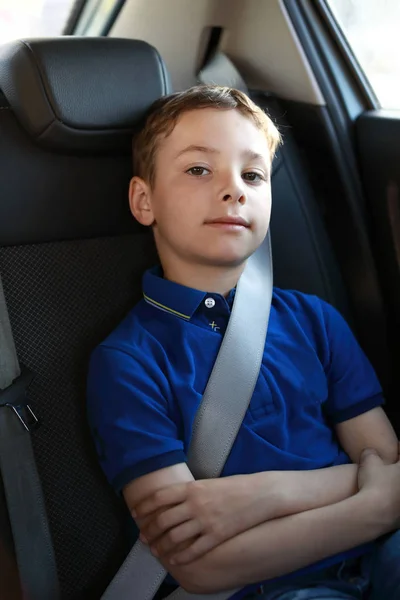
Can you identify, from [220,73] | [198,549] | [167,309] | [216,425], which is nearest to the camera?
[198,549]

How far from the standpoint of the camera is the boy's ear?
60.3 inches

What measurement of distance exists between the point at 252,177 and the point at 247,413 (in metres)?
0.47

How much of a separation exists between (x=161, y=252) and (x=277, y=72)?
0.68m

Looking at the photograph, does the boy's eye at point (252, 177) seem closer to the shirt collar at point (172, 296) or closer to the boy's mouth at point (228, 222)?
the boy's mouth at point (228, 222)

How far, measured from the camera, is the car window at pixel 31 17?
2.00 metres

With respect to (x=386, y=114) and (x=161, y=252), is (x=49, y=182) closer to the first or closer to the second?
(x=161, y=252)

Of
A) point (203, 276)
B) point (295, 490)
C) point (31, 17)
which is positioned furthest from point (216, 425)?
point (31, 17)

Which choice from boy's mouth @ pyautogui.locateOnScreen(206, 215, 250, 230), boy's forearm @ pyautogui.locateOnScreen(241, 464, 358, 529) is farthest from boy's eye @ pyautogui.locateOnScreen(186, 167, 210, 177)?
boy's forearm @ pyautogui.locateOnScreen(241, 464, 358, 529)

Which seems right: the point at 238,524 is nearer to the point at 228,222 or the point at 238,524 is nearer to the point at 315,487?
the point at 315,487

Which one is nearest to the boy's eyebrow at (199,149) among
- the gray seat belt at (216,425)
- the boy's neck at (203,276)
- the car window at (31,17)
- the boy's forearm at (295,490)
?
the boy's neck at (203,276)

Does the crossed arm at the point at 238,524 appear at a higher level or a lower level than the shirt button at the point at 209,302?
lower

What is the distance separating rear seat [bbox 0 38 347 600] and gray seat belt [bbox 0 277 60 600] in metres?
0.07

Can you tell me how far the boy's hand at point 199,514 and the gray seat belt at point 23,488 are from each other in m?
0.21

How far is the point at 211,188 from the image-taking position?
1.44 m
